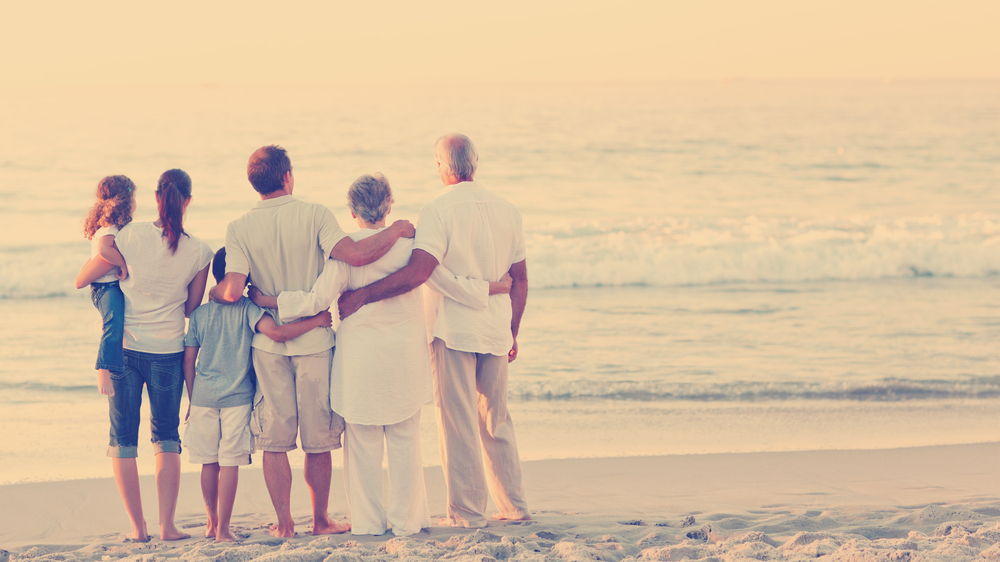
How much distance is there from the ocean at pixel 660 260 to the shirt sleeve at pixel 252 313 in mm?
2208

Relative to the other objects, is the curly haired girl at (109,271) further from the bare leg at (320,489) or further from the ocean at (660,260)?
the ocean at (660,260)

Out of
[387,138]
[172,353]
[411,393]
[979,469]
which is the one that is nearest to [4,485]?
[172,353]

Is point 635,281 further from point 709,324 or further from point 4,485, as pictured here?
point 4,485

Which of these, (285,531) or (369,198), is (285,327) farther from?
(285,531)

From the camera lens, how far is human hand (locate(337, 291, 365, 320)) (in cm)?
338

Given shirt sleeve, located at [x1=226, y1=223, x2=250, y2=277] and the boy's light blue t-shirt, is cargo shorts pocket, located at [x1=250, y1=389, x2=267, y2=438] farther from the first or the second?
shirt sleeve, located at [x1=226, y1=223, x2=250, y2=277]

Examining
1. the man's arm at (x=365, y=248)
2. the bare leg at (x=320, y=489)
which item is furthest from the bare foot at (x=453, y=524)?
the man's arm at (x=365, y=248)

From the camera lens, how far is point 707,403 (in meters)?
6.59

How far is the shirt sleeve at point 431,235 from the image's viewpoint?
135 inches

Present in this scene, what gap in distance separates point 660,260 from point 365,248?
10.8m

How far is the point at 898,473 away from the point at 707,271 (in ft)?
27.8

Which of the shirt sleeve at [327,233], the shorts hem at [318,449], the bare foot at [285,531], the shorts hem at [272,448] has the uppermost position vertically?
the shirt sleeve at [327,233]

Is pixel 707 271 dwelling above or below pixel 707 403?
above

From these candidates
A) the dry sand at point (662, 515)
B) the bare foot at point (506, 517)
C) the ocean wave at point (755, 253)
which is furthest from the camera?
the ocean wave at point (755, 253)
